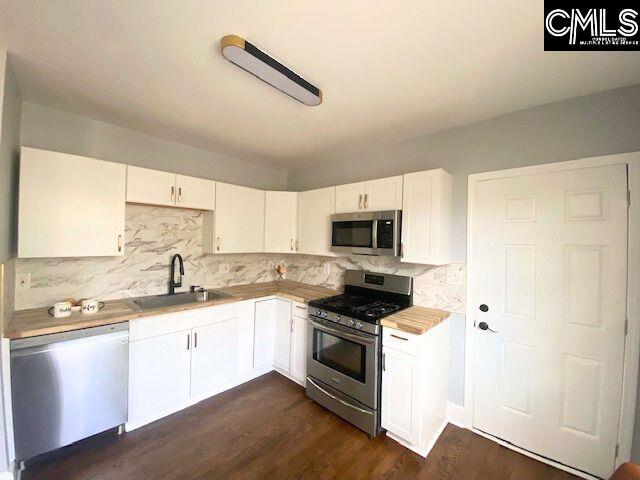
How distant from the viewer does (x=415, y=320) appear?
2004 millimetres

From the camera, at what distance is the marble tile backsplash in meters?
2.11

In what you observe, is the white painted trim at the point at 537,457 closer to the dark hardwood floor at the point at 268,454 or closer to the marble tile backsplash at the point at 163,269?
the dark hardwood floor at the point at 268,454

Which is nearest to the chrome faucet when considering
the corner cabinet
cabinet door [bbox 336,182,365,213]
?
the corner cabinet

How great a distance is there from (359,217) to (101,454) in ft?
8.89

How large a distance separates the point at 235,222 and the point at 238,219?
5cm

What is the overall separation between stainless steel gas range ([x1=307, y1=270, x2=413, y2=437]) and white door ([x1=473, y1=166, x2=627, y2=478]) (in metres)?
0.78

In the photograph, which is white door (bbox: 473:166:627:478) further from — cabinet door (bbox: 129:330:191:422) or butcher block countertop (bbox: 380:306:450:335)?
cabinet door (bbox: 129:330:191:422)

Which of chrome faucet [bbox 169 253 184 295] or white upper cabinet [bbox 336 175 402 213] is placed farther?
chrome faucet [bbox 169 253 184 295]

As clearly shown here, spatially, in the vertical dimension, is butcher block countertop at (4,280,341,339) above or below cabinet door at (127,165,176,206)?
below

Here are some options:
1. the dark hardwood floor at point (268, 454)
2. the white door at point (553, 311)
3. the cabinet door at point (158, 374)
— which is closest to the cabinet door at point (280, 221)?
the cabinet door at point (158, 374)

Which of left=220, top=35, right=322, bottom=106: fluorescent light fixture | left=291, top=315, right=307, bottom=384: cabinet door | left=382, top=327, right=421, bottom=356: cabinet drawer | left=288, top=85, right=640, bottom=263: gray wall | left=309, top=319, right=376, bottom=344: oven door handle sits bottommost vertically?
left=291, top=315, right=307, bottom=384: cabinet door

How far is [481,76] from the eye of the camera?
156cm

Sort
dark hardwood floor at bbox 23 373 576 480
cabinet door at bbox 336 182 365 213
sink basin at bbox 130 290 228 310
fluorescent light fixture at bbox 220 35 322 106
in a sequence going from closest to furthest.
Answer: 1. fluorescent light fixture at bbox 220 35 322 106
2. dark hardwood floor at bbox 23 373 576 480
3. sink basin at bbox 130 290 228 310
4. cabinet door at bbox 336 182 365 213

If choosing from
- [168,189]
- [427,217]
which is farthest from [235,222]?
[427,217]
